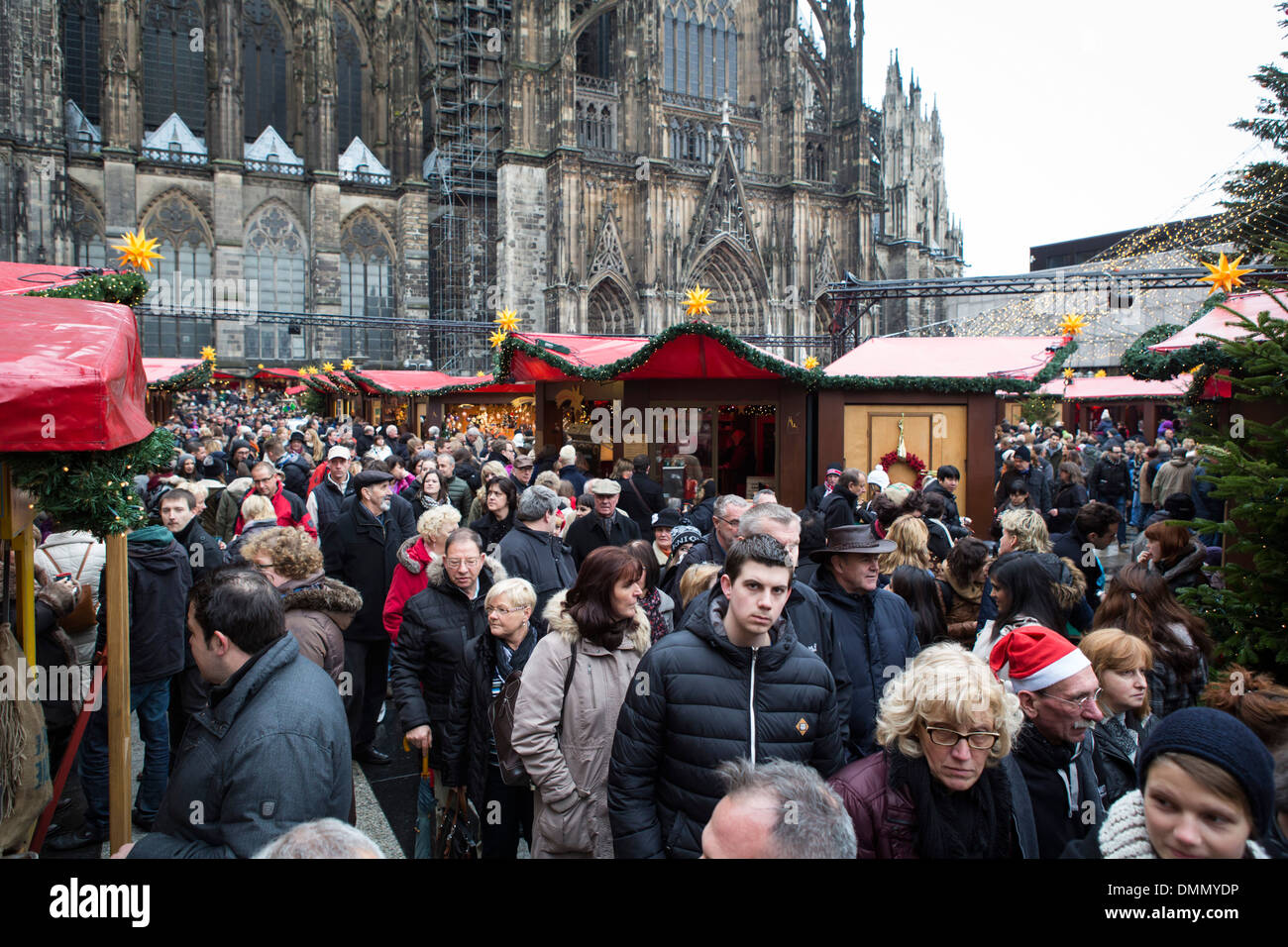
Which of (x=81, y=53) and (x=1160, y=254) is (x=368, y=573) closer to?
(x=1160, y=254)

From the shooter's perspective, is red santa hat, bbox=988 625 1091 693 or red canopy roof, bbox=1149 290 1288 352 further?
red canopy roof, bbox=1149 290 1288 352

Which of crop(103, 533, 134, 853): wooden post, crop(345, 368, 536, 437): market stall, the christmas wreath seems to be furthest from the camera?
crop(345, 368, 536, 437): market stall

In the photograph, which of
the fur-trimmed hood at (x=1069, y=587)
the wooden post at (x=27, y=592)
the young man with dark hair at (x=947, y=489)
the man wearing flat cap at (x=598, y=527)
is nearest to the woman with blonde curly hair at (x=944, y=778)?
the fur-trimmed hood at (x=1069, y=587)

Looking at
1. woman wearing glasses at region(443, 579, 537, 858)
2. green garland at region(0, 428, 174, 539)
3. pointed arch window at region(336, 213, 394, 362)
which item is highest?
pointed arch window at region(336, 213, 394, 362)

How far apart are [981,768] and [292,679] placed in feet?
6.05

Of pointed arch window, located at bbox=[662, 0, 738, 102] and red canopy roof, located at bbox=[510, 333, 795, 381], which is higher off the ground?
pointed arch window, located at bbox=[662, 0, 738, 102]

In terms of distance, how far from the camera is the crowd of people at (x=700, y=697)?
2.01 meters

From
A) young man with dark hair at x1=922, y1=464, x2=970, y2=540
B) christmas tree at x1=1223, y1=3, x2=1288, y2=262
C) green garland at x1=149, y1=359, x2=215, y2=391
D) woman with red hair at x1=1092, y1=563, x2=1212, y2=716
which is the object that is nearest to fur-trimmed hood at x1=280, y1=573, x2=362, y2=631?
woman with red hair at x1=1092, y1=563, x2=1212, y2=716

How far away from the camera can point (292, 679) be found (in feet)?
7.55

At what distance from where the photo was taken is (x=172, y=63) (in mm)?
35250

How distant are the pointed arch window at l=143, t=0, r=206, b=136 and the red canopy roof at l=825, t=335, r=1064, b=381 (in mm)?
34810

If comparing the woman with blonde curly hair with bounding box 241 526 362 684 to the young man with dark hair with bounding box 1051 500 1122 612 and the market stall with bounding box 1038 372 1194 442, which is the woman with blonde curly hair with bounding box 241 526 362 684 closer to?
the young man with dark hair with bounding box 1051 500 1122 612

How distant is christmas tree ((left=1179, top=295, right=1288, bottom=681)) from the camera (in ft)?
12.8
